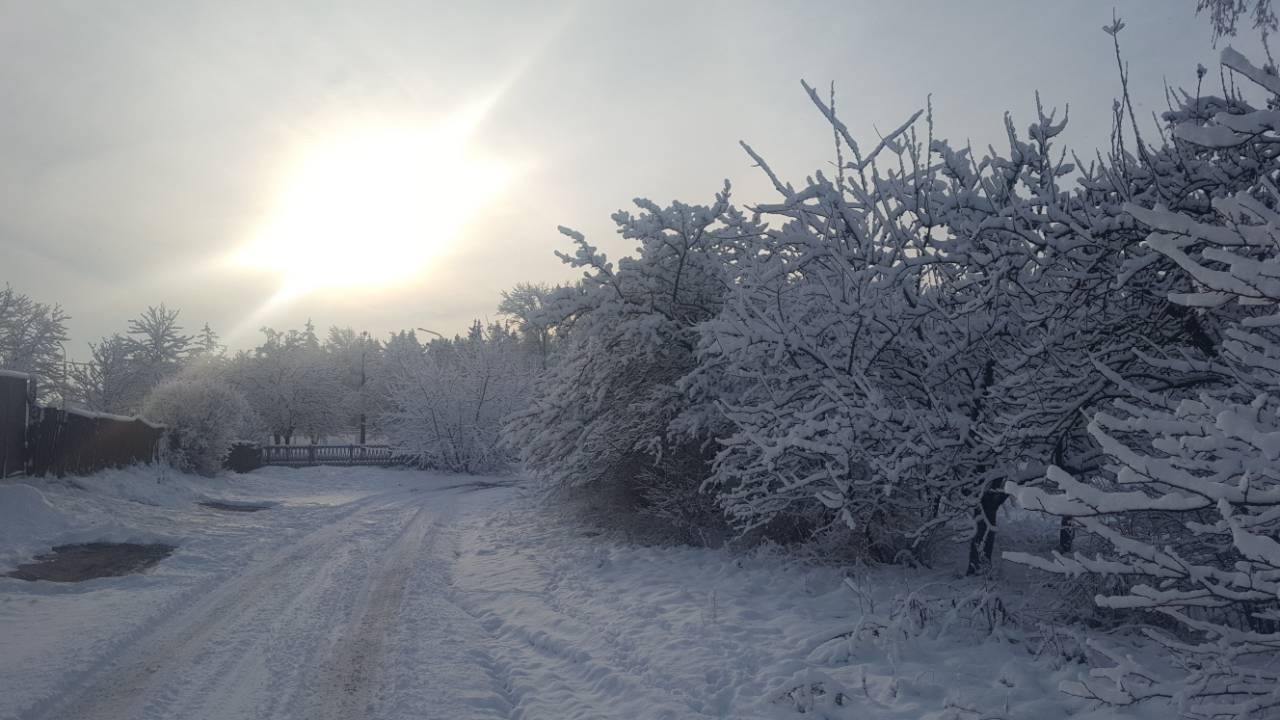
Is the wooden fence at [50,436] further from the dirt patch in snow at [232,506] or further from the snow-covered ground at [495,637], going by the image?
the snow-covered ground at [495,637]

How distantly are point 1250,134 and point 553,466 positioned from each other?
11812mm

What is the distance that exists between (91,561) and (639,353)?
8.64 m

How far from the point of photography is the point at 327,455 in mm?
40344

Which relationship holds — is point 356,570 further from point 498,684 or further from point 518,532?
point 498,684

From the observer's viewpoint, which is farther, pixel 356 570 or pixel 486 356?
pixel 486 356

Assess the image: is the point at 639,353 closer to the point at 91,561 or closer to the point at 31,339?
the point at 91,561

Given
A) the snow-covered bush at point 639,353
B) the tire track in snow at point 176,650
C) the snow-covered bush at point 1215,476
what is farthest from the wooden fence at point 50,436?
the snow-covered bush at point 1215,476

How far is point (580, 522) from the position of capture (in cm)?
1471

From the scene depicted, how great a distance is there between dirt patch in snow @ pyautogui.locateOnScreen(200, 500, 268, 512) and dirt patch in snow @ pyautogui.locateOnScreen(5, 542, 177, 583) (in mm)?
6106

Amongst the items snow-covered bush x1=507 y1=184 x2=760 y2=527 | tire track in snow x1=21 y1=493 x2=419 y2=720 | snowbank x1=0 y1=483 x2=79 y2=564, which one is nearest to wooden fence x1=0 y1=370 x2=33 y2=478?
snowbank x1=0 y1=483 x2=79 y2=564

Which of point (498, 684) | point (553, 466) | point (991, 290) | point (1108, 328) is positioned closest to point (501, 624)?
point (498, 684)

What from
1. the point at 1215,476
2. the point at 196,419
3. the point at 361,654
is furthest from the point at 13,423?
the point at 1215,476

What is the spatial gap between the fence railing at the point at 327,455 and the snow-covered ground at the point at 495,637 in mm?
26765

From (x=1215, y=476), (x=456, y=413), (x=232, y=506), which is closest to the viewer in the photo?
(x=1215, y=476)
